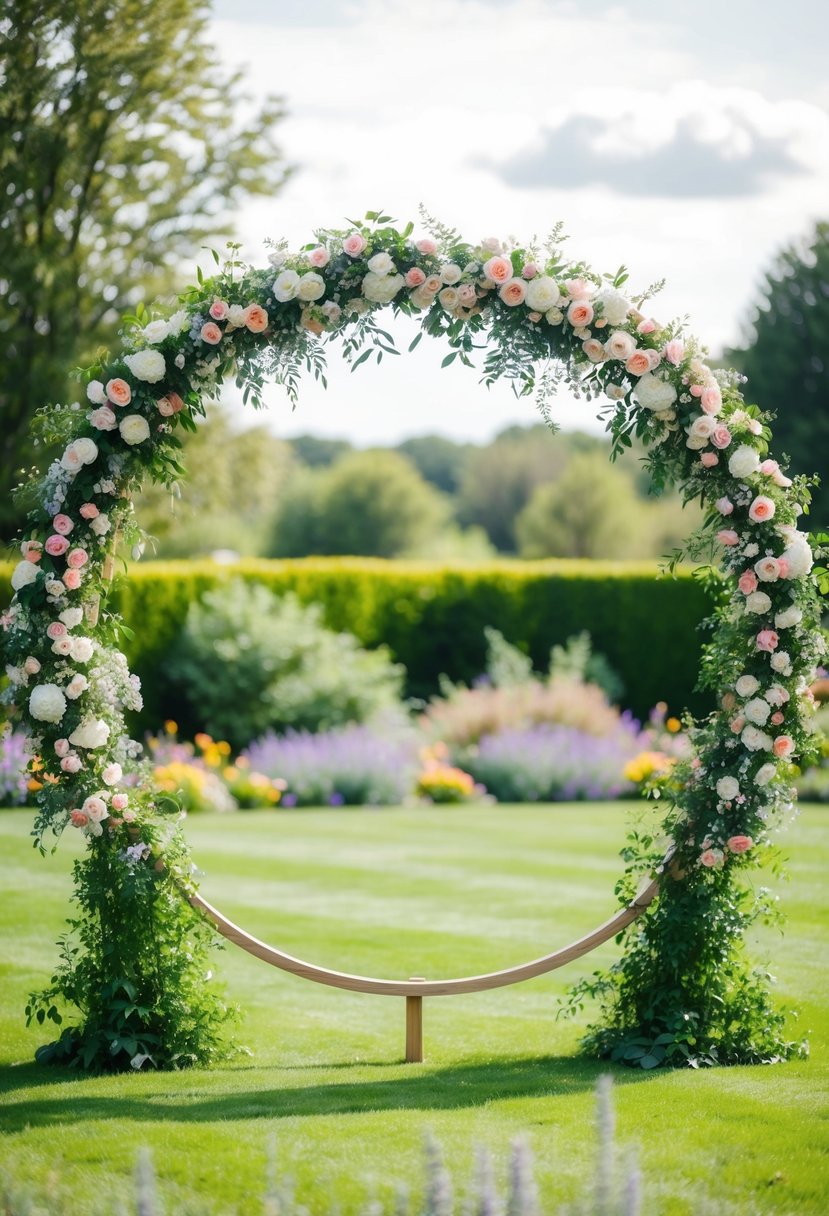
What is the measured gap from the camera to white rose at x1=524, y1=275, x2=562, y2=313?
502cm

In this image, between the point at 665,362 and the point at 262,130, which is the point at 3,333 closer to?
the point at 262,130

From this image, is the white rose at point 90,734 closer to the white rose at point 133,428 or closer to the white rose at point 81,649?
the white rose at point 81,649

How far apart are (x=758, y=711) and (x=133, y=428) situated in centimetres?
264

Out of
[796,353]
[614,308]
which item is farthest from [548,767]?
[796,353]

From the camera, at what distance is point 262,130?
18.6m

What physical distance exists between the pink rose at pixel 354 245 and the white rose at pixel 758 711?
90.6 inches

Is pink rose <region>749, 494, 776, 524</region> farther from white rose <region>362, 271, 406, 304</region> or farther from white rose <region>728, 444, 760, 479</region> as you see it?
Result: white rose <region>362, 271, 406, 304</region>

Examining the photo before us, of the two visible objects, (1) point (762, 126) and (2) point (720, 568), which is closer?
(2) point (720, 568)

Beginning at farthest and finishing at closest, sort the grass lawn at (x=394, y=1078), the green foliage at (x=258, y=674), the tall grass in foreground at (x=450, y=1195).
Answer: the green foliage at (x=258, y=674)
the grass lawn at (x=394, y=1078)
the tall grass in foreground at (x=450, y=1195)

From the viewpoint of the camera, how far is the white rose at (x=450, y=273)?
5.07 m

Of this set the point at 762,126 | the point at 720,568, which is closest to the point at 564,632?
the point at 762,126

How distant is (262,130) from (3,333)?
482cm

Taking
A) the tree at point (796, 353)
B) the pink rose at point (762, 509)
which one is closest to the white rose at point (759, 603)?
the pink rose at point (762, 509)

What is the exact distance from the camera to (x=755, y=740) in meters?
5.05
